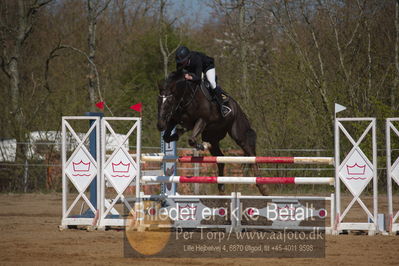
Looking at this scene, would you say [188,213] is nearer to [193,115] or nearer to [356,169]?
[193,115]

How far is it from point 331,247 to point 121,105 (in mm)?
12444

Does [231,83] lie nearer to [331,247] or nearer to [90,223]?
[90,223]

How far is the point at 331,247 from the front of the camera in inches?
243

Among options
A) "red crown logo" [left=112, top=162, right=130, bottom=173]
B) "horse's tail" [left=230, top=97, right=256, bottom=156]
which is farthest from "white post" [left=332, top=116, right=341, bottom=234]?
"red crown logo" [left=112, top=162, right=130, bottom=173]

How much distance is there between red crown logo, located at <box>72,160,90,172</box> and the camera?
7.53 m

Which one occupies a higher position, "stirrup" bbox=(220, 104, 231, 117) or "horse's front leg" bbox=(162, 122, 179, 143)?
"stirrup" bbox=(220, 104, 231, 117)

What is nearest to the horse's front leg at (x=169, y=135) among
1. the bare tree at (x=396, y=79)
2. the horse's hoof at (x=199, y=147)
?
the horse's hoof at (x=199, y=147)

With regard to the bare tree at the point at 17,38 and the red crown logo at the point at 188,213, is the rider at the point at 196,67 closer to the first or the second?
the red crown logo at the point at 188,213

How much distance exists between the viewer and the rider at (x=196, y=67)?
291 inches

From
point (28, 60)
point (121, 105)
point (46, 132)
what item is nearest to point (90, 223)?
point (46, 132)

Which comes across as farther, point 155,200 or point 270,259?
point 155,200

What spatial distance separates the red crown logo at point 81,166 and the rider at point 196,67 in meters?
1.71

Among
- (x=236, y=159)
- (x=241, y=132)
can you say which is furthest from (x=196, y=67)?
(x=241, y=132)

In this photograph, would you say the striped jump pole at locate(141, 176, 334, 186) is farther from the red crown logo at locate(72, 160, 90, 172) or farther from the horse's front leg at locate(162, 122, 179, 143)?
the red crown logo at locate(72, 160, 90, 172)
